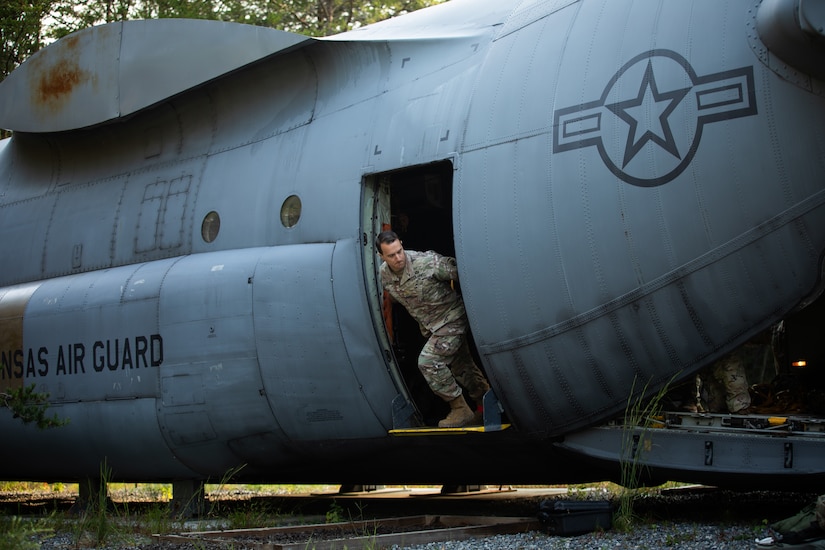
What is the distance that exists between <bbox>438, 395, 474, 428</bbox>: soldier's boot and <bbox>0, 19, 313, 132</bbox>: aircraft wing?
349 cm

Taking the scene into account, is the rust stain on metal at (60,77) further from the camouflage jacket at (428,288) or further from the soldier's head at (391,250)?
the camouflage jacket at (428,288)

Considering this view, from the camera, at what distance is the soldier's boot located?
7293 mm

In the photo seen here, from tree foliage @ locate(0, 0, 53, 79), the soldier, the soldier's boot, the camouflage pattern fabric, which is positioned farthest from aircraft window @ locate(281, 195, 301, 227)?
tree foliage @ locate(0, 0, 53, 79)

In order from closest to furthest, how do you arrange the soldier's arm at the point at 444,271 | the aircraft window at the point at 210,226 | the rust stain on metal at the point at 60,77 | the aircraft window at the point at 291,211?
the soldier's arm at the point at 444,271 < the aircraft window at the point at 291,211 < the aircraft window at the point at 210,226 < the rust stain on metal at the point at 60,77

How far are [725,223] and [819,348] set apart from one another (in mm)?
2822

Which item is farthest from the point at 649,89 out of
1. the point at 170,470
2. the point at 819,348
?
the point at 170,470

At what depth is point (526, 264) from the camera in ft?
21.4

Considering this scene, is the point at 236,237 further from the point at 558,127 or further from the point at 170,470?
the point at 558,127

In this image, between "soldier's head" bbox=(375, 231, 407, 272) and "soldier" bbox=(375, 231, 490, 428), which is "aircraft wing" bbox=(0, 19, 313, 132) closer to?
"soldier's head" bbox=(375, 231, 407, 272)

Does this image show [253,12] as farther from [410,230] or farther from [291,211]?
[291,211]

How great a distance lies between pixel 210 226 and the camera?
8914mm

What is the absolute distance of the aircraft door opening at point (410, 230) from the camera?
24.8ft

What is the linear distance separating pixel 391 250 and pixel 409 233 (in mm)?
2218

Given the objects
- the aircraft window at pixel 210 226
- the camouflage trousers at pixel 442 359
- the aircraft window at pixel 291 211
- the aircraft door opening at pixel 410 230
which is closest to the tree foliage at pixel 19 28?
the aircraft window at pixel 210 226
